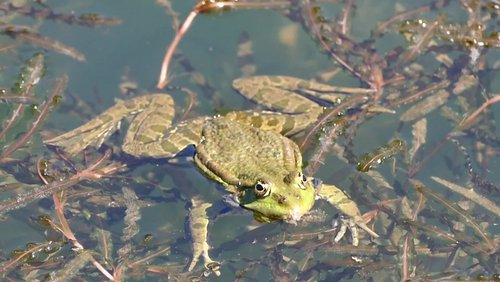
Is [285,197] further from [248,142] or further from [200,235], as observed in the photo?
[200,235]

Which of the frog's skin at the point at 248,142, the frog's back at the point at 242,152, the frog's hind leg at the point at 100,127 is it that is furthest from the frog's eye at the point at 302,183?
the frog's hind leg at the point at 100,127

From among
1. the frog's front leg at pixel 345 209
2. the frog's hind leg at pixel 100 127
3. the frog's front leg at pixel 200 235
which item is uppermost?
the frog's hind leg at pixel 100 127

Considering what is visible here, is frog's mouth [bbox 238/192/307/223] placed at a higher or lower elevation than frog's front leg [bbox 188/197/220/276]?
higher

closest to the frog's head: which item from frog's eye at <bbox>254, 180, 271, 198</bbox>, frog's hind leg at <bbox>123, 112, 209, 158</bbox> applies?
frog's eye at <bbox>254, 180, 271, 198</bbox>

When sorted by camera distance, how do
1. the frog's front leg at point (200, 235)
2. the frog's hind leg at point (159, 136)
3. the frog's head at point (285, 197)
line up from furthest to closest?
the frog's hind leg at point (159, 136), the frog's front leg at point (200, 235), the frog's head at point (285, 197)

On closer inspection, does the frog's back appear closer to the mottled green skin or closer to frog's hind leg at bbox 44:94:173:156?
the mottled green skin

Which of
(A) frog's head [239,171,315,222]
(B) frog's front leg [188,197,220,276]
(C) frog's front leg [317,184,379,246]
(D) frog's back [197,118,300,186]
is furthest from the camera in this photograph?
(B) frog's front leg [188,197,220,276]

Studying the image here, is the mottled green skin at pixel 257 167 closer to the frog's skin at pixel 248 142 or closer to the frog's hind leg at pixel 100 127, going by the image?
the frog's skin at pixel 248 142

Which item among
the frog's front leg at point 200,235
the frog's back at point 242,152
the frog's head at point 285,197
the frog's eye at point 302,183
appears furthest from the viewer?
the frog's front leg at point 200,235

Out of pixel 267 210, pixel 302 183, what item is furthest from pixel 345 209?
pixel 267 210
